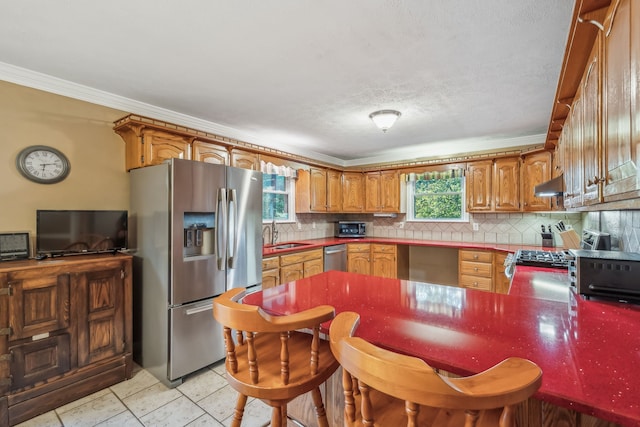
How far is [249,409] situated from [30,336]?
5.23 feet

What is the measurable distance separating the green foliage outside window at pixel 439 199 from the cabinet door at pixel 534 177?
0.97 m

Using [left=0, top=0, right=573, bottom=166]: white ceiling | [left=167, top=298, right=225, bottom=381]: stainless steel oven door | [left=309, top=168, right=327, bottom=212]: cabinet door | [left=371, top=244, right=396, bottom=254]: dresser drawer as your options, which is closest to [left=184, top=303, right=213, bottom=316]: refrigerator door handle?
[left=167, top=298, right=225, bottom=381]: stainless steel oven door

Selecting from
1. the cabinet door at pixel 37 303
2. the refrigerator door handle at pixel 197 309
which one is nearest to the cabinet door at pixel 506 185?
the refrigerator door handle at pixel 197 309

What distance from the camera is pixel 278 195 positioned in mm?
4742

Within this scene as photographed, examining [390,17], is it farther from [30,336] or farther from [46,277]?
[30,336]

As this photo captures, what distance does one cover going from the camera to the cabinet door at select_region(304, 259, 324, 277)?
4164 millimetres

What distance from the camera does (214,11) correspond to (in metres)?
1.66

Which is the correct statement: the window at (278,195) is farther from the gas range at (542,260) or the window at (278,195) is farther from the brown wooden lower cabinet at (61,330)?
the gas range at (542,260)

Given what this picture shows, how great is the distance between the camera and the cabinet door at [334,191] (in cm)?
521

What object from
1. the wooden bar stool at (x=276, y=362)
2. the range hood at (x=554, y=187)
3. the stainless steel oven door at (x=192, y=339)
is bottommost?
the stainless steel oven door at (x=192, y=339)

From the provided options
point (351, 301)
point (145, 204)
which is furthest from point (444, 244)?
point (145, 204)

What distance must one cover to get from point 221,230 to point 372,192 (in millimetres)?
3304

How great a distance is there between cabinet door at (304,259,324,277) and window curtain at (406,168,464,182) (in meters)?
2.10

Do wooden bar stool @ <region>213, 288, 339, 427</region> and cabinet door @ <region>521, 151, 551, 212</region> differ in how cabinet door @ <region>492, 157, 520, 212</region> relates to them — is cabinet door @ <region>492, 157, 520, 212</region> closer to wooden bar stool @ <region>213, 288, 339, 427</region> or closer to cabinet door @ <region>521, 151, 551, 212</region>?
cabinet door @ <region>521, 151, 551, 212</region>
